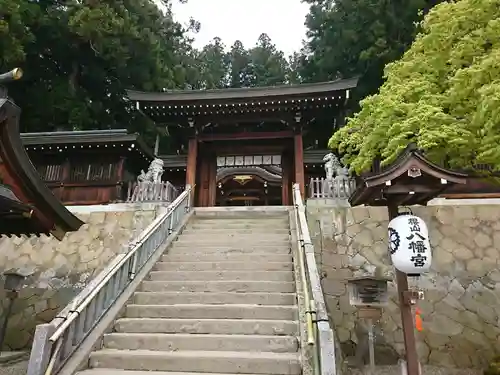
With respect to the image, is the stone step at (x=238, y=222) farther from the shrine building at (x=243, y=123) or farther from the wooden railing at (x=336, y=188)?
the shrine building at (x=243, y=123)

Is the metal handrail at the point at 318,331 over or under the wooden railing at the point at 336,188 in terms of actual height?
under

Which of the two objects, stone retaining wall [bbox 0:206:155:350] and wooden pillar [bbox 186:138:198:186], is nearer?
stone retaining wall [bbox 0:206:155:350]

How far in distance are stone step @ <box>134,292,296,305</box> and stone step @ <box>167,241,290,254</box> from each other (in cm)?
197

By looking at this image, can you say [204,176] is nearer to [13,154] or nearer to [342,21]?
[13,154]

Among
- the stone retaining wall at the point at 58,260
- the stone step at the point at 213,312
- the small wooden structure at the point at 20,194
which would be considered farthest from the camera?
the stone retaining wall at the point at 58,260

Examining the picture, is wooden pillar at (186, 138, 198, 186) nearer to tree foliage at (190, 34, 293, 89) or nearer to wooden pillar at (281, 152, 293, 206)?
wooden pillar at (281, 152, 293, 206)

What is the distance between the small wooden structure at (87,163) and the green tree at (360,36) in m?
13.1

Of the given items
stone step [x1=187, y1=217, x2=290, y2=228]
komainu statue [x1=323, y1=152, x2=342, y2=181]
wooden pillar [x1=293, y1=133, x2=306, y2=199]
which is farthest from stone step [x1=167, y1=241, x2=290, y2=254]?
wooden pillar [x1=293, y1=133, x2=306, y2=199]

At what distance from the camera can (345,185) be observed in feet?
36.6

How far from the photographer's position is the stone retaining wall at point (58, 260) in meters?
11.2

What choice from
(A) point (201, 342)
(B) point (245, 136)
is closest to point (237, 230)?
(A) point (201, 342)

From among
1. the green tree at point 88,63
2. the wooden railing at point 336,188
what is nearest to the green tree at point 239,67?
the green tree at point 88,63

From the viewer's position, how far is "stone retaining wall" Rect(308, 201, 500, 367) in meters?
8.97

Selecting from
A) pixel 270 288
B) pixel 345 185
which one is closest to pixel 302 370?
pixel 270 288
